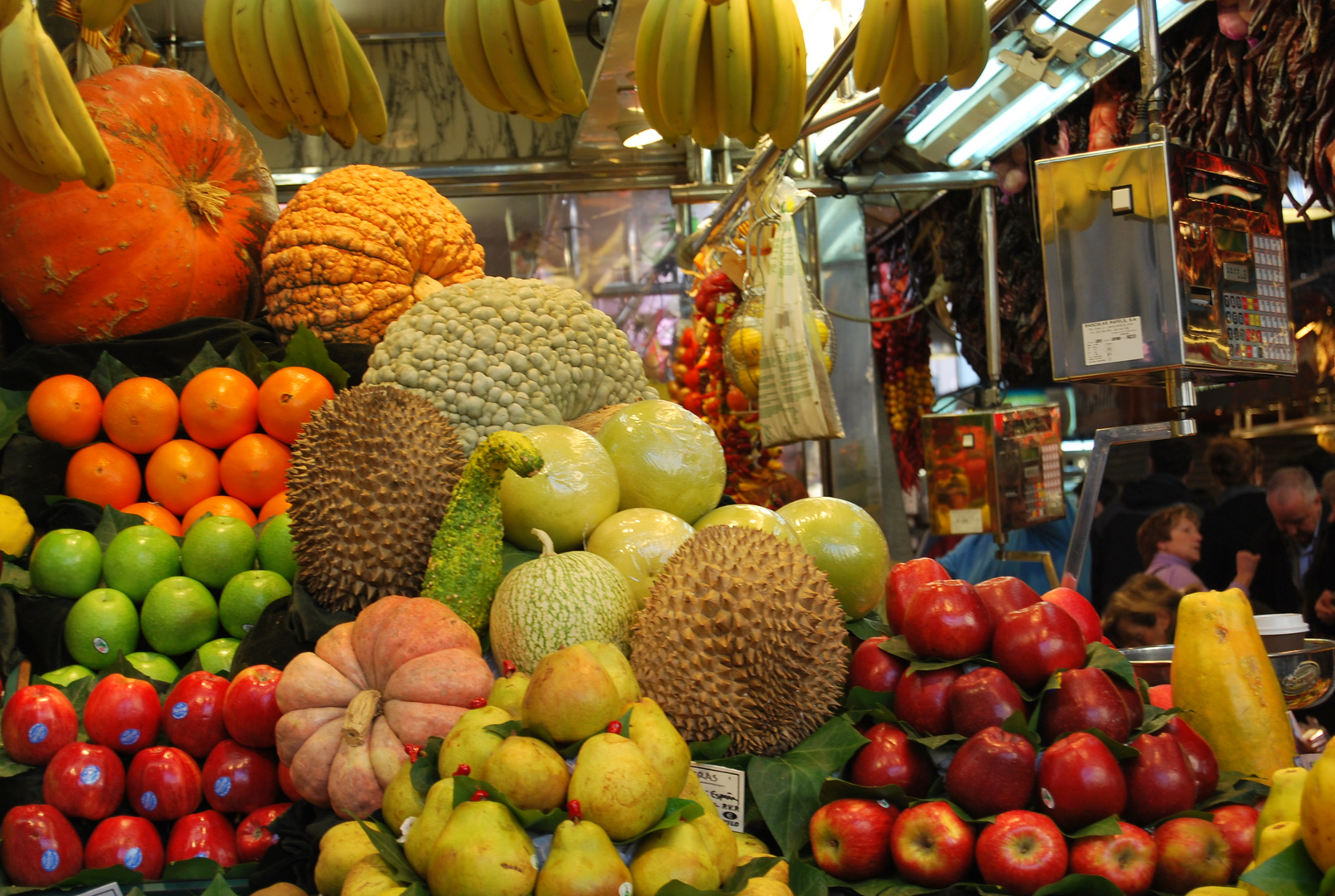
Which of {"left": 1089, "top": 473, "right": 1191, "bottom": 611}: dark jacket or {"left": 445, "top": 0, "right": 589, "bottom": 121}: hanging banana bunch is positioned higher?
{"left": 445, "top": 0, "right": 589, "bottom": 121}: hanging banana bunch

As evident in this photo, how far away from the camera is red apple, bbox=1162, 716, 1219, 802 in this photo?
5.06ft

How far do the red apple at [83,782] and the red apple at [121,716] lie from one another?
4 cm

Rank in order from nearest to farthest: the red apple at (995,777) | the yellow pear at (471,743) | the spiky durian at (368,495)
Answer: the yellow pear at (471,743) < the red apple at (995,777) < the spiky durian at (368,495)

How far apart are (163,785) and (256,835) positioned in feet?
0.62

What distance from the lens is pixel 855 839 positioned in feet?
4.75

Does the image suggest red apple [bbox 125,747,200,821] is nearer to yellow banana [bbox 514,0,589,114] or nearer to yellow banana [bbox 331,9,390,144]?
yellow banana [bbox 331,9,390,144]

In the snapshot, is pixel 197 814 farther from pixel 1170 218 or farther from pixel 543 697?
pixel 1170 218

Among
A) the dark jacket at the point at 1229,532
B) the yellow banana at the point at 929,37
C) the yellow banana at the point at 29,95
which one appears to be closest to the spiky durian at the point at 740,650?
the yellow banana at the point at 929,37

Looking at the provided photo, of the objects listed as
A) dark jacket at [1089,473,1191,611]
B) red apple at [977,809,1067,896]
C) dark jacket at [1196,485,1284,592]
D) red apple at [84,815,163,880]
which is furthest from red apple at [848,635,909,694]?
dark jacket at [1089,473,1191,611]

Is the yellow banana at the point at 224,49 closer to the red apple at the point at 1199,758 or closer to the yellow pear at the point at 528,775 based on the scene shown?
the yellow pear at the point at 528,775

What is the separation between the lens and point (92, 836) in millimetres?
1648

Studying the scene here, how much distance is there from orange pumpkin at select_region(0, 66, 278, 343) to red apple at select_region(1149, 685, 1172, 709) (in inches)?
117

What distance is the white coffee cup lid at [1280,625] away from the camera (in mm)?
2020

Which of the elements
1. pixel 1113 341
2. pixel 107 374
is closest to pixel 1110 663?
pixel 1113 341
